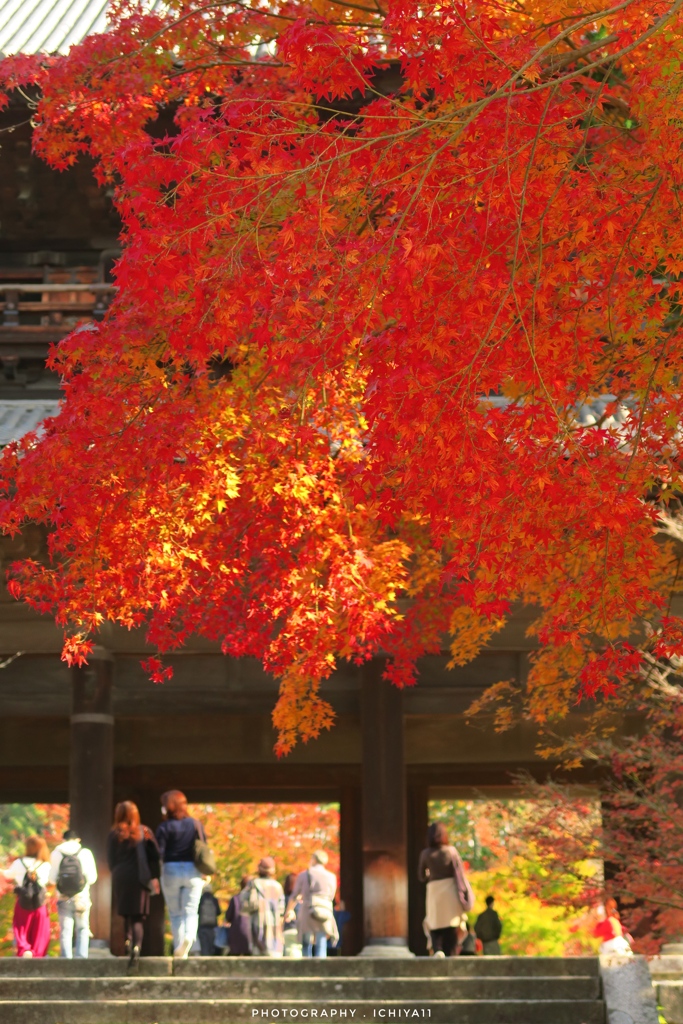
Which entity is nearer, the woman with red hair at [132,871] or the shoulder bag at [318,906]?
the woman with red hair at [132,871]

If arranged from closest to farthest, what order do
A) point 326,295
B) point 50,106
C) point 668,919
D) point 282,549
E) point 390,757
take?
point 326,295 → point 282,549 → point 50,106 → point 668,919 → point 390,757

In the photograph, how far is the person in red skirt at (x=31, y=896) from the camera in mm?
11125

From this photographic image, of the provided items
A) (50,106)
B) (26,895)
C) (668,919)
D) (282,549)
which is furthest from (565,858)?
(50,106)

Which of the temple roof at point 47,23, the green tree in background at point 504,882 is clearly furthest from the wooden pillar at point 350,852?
the temple roof at point 47,23

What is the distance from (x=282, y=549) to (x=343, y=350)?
1579 millimetres

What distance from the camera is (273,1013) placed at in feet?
29.4

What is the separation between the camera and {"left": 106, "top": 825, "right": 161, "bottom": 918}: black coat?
401 inches

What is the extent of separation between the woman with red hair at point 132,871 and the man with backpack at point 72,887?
1.28 feet

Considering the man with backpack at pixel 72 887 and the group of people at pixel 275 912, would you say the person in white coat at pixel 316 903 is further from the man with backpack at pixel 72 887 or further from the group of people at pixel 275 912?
the man with backpack at pixel 72 887

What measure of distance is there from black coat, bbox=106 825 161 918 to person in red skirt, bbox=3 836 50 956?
0.93m

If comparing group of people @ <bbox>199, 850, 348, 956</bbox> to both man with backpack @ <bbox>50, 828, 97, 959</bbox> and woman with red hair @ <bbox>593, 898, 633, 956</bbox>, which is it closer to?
man with backpack @ <bbox>50, 828, 97, 959</bbox>

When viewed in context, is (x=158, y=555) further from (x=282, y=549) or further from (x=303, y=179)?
(x=303, y=179)

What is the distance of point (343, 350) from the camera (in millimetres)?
7020

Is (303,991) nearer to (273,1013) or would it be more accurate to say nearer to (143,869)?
(273,1013)
